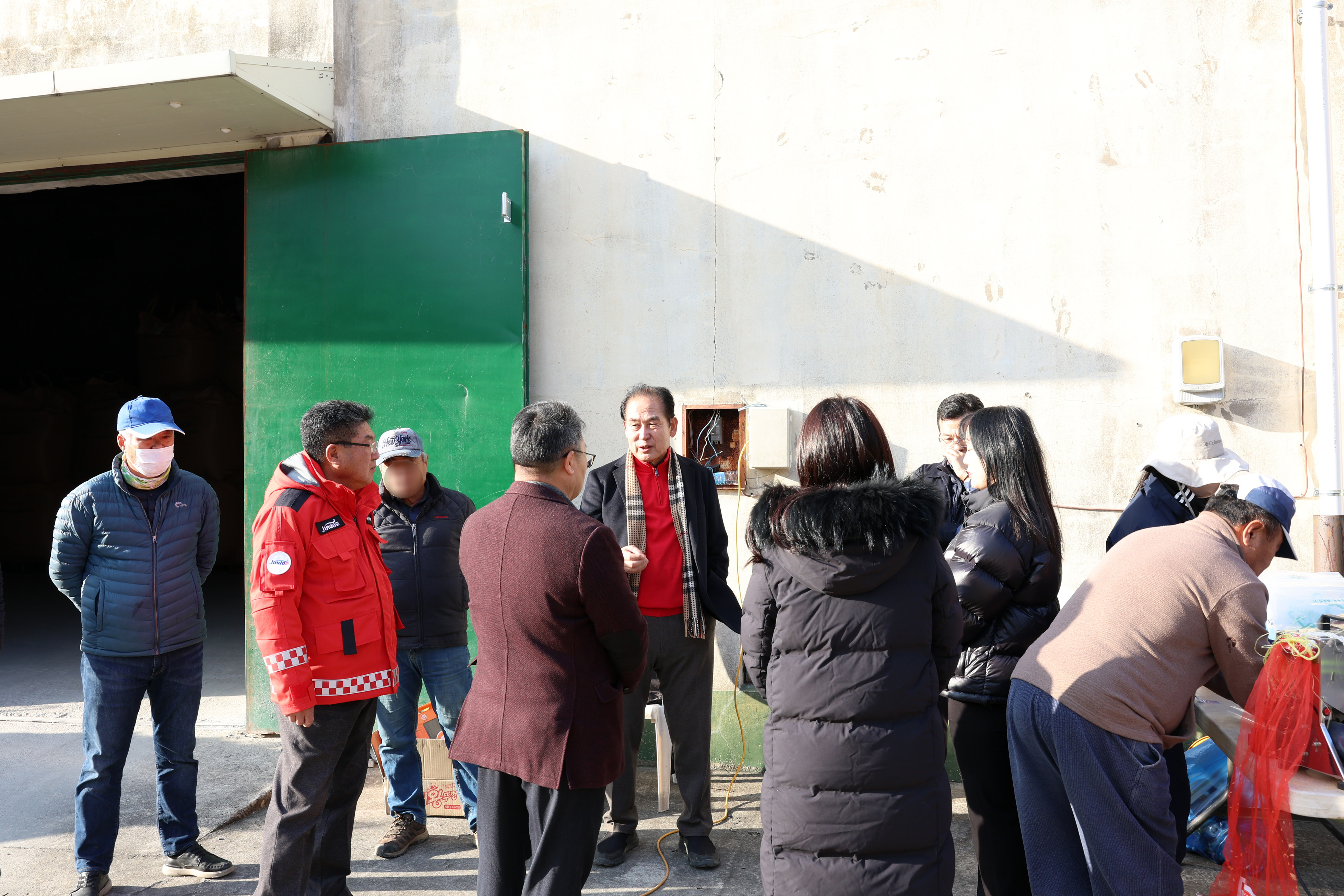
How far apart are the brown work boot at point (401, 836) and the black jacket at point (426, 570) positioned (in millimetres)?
697

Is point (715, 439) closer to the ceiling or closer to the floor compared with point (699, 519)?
closer to the ceiling

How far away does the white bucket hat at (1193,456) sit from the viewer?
338 cm

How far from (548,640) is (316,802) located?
111cm

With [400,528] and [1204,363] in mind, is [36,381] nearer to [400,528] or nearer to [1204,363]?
[400,528]

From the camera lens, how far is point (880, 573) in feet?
7.15

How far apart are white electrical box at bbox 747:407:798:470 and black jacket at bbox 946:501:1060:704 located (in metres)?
1.84

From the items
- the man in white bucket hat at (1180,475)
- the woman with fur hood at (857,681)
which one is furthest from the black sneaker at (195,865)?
the man in white bucket hat at (1180,475)

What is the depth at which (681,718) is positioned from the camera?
3867mm

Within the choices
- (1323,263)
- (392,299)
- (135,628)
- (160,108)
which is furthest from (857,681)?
(160,108)

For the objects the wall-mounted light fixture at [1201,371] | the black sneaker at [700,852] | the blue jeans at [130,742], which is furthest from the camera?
the wall-mounted light fixture at [1201,371]

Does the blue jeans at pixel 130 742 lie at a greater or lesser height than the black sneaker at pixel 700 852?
greater

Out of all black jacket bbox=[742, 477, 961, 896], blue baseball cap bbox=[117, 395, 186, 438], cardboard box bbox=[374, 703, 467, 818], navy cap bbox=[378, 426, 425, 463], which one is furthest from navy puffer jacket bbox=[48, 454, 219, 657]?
black jacket bbox=[742, 477, 961, 896]

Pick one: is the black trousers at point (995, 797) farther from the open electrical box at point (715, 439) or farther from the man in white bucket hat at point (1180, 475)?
the open electrical box at point (715, 439)

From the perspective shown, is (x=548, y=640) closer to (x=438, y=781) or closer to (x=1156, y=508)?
(x=438, y=781)
